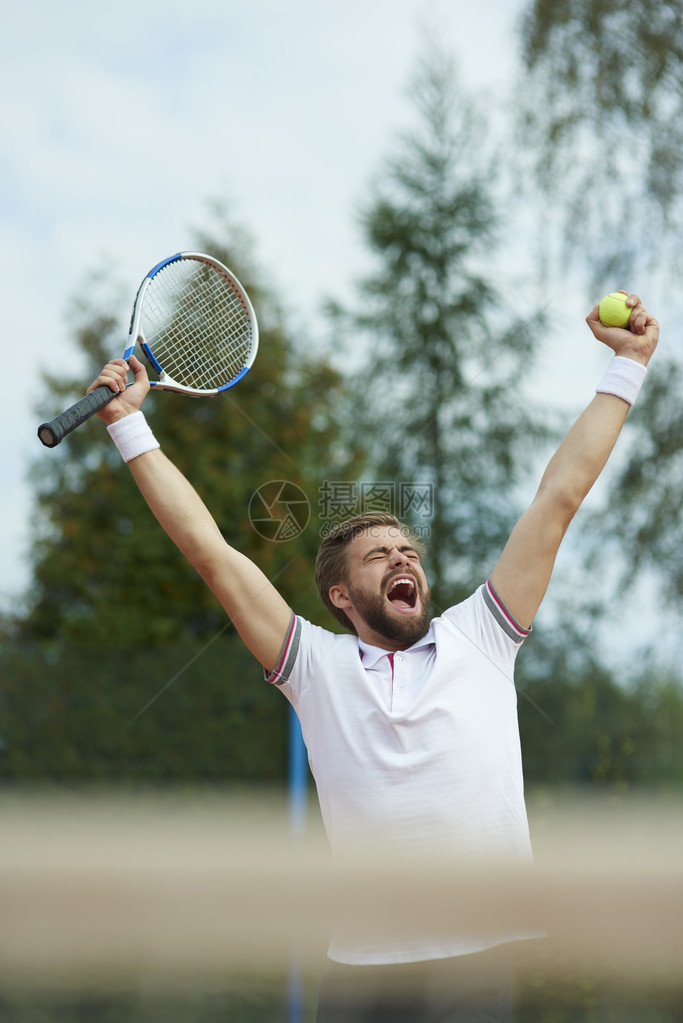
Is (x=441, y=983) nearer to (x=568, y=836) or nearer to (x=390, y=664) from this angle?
(x=390, y=664)

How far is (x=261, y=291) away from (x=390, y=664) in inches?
310

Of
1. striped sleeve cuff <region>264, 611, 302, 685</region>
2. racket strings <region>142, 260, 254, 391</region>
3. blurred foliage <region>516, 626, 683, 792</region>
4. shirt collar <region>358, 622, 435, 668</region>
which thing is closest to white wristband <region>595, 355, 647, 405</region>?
shirt collar <region>358, 622, 435, 668</region>

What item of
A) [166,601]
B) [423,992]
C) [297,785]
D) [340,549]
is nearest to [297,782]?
[297,785]

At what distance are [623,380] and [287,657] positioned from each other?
0.86 meters

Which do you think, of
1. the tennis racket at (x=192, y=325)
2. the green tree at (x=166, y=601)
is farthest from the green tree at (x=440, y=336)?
the tennis racket at (x=192, y=325)

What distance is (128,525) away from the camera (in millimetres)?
9453

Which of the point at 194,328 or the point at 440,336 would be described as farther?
the point at 440,336

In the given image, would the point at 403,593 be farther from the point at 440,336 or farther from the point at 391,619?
the point at 440,336

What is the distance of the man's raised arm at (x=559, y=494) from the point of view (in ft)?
6.63

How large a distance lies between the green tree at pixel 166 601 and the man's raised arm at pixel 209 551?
486cm

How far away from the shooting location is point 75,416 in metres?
2.27

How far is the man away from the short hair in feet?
0.15

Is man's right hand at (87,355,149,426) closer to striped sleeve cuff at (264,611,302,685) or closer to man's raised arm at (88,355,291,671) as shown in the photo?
man's raised arm at (88,355,291,671)

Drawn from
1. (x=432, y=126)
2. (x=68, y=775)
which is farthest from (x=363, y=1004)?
(x=432, y=126)
